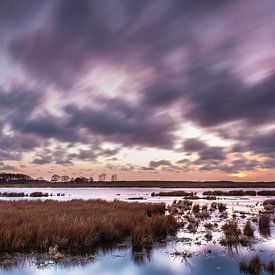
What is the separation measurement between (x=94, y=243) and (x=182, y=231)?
618cm

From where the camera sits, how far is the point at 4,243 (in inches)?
515

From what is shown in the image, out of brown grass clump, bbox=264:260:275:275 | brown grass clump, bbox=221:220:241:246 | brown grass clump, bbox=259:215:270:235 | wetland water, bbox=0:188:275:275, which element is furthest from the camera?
brown grass clump, bbox=259:215:270:235

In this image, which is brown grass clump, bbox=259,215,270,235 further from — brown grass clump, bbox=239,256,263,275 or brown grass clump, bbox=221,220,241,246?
brown grass clump, bbox=239,256,263,275

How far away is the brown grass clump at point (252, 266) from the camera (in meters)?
10.4

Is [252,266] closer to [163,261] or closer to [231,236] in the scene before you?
[163,261]

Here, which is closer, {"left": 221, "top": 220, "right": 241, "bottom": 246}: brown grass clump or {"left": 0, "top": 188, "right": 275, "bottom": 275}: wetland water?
{"left": 0, "top": 188, "right": 275, "bottom": 275}: wetland water

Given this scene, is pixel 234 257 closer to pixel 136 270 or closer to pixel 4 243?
pixel 136 270

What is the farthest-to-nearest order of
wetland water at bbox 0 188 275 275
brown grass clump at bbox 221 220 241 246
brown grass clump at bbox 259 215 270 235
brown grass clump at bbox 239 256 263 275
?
brown grass clump at bbox 259 215 270 235 < brown grass clump at bbox 221 220 241 246 < wetland water at bbox 0 188 275 275 < brown grass clump at bbox 239 256 263 275

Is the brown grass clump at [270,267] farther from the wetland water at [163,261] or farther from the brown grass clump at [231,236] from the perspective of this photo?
the brown grass clump at [231,236]

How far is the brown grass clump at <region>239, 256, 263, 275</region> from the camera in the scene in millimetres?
10383

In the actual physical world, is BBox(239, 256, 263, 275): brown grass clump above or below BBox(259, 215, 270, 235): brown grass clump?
below

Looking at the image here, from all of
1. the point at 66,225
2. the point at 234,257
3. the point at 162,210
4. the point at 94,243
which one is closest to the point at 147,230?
the point at 94,243

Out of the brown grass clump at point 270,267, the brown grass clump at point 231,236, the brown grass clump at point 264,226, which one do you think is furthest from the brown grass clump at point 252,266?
the brown grass clump at point 264,226

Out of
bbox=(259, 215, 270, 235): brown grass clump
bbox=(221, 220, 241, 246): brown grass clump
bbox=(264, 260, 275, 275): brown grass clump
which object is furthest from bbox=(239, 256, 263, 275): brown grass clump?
bbox=(259, 215, 270, 235): brown grass clump
